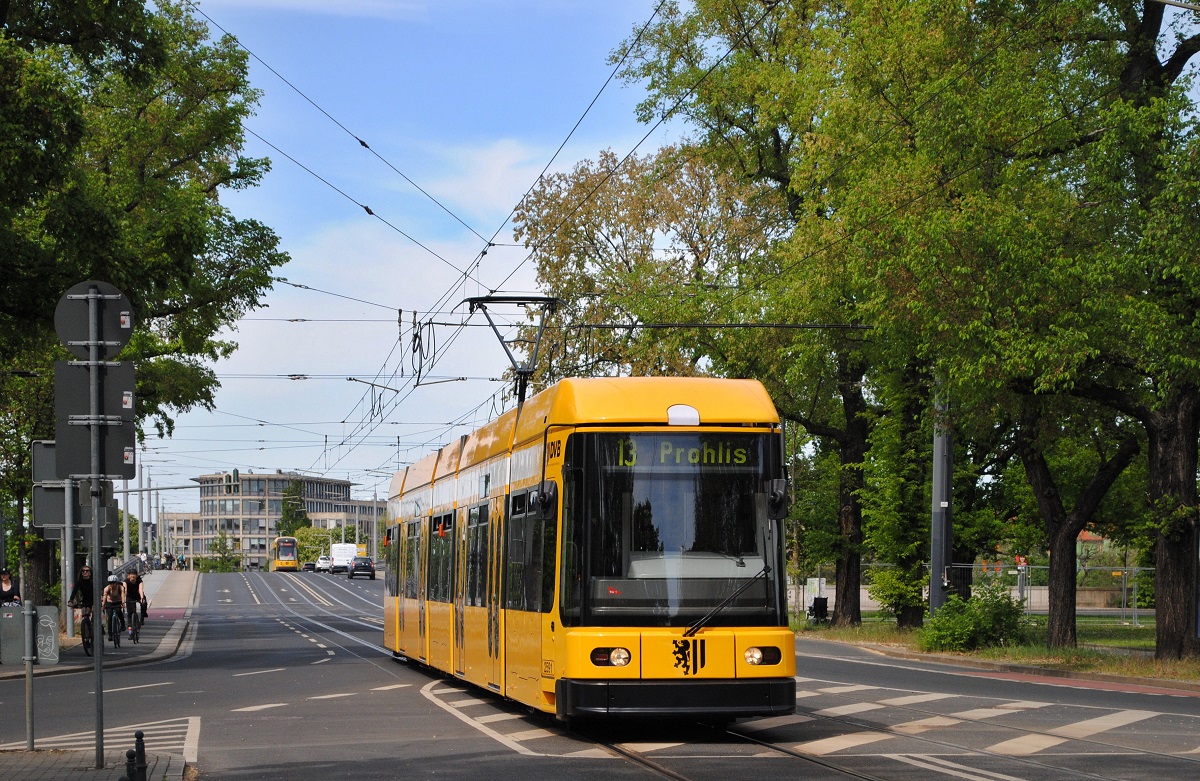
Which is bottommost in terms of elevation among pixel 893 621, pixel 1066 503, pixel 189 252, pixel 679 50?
pixel 893 621

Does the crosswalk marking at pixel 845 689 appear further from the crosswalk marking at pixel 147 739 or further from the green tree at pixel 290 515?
the green tree at pixel 290 515

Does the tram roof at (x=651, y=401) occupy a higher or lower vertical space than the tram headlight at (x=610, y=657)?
higher

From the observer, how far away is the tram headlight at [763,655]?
529 inches

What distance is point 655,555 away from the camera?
538 inches

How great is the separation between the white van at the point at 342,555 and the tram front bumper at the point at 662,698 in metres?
116

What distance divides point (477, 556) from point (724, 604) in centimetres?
564

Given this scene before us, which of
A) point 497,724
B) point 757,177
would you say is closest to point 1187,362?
point 497,724

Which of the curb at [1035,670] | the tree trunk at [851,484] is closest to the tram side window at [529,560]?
the curb at [1035,670]

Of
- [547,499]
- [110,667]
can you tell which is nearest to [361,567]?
[110,667]

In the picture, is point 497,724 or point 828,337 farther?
point 828,337

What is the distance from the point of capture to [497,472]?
A: 1767 cm

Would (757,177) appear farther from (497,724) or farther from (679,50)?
(497,724)

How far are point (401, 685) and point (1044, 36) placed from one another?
15.2 m

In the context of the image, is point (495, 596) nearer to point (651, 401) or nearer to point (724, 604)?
point (651, 401)
